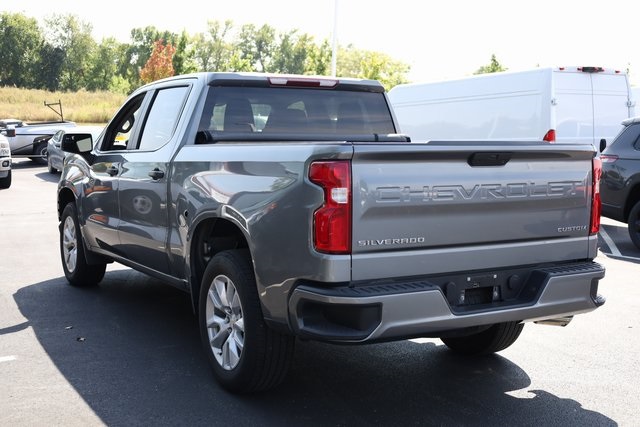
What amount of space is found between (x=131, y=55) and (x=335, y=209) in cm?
12851

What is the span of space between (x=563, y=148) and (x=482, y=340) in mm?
1554

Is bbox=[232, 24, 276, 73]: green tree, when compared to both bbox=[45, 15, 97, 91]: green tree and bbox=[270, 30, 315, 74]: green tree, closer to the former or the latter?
bbox=[270, 30, 315, 74]: green tree

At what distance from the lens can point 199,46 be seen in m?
118

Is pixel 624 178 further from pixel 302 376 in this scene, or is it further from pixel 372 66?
pixel 372 66

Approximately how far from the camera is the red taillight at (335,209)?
3902 mm

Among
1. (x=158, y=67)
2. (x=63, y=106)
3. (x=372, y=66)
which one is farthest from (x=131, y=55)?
(x=63, y=106)

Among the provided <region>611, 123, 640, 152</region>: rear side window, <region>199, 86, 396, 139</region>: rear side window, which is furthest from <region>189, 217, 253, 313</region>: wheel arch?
<region>611, 123, 640, 152</region>: rear side window

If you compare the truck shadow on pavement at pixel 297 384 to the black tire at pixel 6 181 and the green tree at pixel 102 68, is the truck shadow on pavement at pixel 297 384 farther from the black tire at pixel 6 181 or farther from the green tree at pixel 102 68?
the green tree at pixel 102 68

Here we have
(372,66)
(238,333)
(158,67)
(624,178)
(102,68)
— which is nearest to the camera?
(238,333)

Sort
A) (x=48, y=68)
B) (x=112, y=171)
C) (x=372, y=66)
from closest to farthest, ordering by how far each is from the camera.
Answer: (x=112, y=171) → (x=372, y=66) → (x=48, y=68)

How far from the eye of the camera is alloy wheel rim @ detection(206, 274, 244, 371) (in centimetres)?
469

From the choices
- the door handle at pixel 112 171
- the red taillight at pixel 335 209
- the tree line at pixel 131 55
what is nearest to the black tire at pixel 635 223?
the door handle at pixel 112 171

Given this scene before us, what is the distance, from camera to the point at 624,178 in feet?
37.1

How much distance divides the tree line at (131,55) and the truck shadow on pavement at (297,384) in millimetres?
78666
